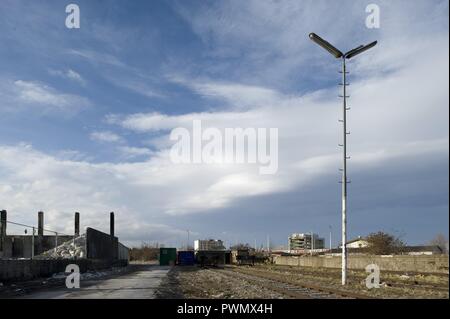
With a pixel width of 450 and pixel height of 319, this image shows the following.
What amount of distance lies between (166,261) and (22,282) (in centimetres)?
6307

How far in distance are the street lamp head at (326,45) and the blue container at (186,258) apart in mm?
63220

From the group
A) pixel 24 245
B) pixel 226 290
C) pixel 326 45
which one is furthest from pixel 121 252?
pixel 326 45

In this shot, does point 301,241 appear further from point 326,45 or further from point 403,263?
point 326,45

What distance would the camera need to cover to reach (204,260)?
7919 centimetres

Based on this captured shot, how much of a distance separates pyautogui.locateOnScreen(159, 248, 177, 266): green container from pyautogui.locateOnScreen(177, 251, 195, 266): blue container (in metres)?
3.76

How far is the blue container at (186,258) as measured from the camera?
83625 mm

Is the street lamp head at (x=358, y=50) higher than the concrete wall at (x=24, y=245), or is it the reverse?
the street lamp head at (x=358, y=50)

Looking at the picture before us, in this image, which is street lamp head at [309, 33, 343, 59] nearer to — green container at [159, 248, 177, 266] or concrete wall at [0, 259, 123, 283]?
concrete wall at [0, 259, 123, 283]

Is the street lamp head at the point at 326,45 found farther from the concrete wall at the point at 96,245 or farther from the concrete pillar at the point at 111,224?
the concrete pillar at the point at 111,224

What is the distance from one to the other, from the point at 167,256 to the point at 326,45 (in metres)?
71.6

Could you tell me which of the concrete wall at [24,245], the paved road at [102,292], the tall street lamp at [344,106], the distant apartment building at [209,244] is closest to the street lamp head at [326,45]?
the tall street lamp at [344,106]
